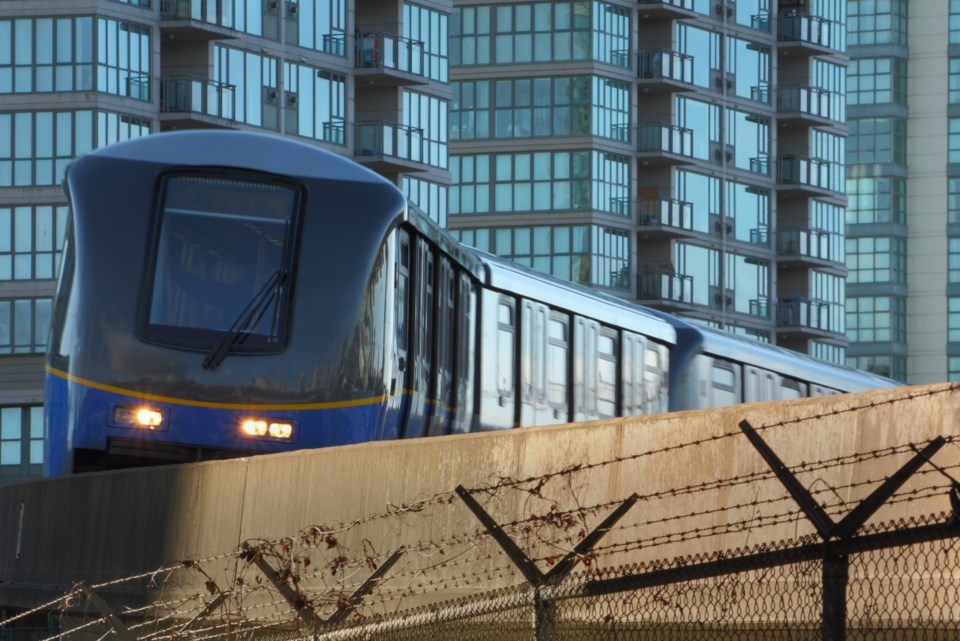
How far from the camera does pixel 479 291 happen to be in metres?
22.0

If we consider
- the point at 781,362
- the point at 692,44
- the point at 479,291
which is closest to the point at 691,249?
the point at 692,44

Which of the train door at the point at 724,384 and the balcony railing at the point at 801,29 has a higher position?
the balcony railing at the point at 801,29

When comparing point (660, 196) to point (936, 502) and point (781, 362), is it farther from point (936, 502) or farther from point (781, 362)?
point (936, 502)

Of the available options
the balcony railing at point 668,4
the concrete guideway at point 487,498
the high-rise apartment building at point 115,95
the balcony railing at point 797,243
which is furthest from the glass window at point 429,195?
the concrete guideway at point 487,498

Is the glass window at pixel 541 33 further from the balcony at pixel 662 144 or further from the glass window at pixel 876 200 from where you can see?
the glass window at pixel 876 200

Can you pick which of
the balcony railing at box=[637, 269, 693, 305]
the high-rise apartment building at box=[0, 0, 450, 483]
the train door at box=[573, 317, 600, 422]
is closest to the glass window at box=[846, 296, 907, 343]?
the balcony railing at box=[637, 269, 693, 305]

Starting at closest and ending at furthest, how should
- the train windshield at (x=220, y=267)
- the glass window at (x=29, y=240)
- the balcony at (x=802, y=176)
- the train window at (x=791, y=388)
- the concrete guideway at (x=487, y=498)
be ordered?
1. the concrete guideway at (x=487, y=498)
2. the train windshield at (x=220, y=267)
3. the train window at (x=791, y=388)
4. the glass window at (x=29, y=240)
5. the balcony at (x=802, y=176)

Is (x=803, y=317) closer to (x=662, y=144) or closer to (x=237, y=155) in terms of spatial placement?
(x=662, y=144)

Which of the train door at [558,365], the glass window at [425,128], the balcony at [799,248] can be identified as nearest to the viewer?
the train door at [558,365]

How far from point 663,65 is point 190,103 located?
23.7 meters

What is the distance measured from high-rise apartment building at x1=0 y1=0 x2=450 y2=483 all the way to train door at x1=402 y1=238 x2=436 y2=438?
39098 mm

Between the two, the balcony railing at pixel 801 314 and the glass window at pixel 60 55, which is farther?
the balcony railing at pixel 801 314

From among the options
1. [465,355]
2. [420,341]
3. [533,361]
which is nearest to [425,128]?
[533,361]

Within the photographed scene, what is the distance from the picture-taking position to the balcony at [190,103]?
61.8m
